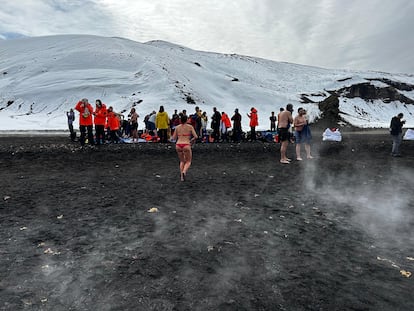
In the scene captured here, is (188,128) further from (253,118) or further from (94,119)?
(253,118)

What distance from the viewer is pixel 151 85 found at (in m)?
54.1

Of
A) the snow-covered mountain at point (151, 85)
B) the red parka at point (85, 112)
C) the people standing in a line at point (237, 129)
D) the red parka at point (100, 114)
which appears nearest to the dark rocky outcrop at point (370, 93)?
the snow-covered mountain at point (151, 85)

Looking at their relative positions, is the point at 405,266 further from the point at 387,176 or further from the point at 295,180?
the point at 387,176

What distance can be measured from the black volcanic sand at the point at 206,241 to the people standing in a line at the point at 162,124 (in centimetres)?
805

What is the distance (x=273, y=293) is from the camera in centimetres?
354

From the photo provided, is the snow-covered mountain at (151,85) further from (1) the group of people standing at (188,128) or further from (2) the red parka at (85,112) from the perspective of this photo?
(2) the red parka at (85,112)

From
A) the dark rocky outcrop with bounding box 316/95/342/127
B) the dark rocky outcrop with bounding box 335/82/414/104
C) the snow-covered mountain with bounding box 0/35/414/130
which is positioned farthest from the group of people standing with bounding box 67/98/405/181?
the dark rocky outcrop with bounding box 335/82/414/104

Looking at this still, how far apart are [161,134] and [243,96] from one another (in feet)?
157

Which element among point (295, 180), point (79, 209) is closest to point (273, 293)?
point (79, 209)

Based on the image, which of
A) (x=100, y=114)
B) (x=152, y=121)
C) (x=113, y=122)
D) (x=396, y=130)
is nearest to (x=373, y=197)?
(x=396, y=130)

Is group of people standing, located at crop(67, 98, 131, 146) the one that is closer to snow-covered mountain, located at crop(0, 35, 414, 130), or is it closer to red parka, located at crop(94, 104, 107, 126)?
red parka, located at crop(94, 104, 107, 126)

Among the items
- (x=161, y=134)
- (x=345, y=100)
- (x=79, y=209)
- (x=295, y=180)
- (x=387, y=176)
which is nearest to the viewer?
(x=79, y=209)

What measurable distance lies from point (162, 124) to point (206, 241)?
1368 cm

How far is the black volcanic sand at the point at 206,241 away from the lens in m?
3.49
